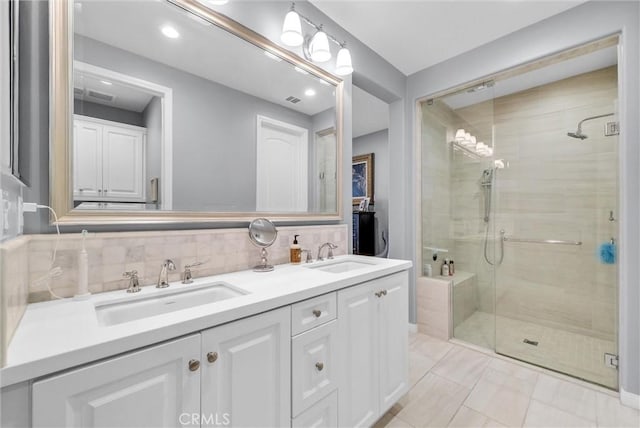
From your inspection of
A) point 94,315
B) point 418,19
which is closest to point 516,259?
point 418,19

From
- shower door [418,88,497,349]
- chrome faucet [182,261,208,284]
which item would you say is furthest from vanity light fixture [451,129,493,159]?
chrome faucet [182,261,208,284]

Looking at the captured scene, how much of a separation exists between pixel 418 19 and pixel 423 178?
1377mm

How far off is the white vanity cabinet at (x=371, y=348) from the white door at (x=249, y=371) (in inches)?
12.7

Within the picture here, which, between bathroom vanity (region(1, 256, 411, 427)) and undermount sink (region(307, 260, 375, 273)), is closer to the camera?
bathroom vanity (region(1, 256, 411, 427))

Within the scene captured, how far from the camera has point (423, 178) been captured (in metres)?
2.78

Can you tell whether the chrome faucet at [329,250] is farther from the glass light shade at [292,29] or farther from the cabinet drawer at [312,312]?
the glass light shade at [292,29]

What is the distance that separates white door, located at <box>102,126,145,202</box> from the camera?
110cm

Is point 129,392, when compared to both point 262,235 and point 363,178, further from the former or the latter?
point 363,178

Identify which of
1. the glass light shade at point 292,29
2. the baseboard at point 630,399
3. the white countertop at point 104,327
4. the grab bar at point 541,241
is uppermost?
the glass light shade at point 292,29

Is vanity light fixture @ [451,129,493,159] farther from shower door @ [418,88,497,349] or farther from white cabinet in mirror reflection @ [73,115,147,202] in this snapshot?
white cabinet in mirror reflection @ [73,115,147,202]

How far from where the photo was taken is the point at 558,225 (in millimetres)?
2566

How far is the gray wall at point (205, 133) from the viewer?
1.19m

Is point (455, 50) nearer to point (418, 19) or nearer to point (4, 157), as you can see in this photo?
point (418, 19)

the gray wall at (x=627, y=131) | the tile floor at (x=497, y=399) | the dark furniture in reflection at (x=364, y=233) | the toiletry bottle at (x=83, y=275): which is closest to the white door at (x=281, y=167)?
the toiletry bottle at (x=83, y=275)
